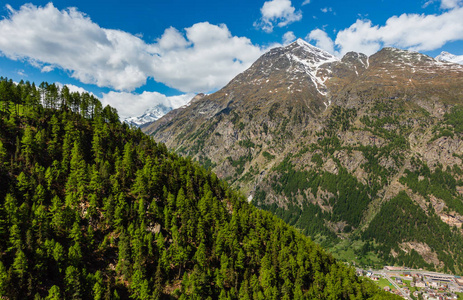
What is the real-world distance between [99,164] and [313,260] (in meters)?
100

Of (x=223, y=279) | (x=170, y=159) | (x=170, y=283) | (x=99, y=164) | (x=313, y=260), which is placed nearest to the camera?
(x=170, y=283)

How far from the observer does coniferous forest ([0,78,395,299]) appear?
2467 inches

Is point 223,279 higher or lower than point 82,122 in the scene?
lower

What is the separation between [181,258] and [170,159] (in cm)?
6799

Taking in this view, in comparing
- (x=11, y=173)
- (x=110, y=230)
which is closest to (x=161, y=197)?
(x=110, y=230)

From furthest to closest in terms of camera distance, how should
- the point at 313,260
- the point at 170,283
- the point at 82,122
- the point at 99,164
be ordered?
1. the point at 82,122
2. the point at 313,260
3. the point at 99,164
4. the point at 170,283

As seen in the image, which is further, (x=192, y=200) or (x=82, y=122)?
(x=82, y=122)

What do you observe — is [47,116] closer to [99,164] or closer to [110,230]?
[99,164]

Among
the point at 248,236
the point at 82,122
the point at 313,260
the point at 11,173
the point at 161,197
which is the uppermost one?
the point at 82,122

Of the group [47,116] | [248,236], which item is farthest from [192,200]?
[47,116]

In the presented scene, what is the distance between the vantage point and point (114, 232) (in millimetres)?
79562

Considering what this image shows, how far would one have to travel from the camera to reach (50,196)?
78562 millimetres

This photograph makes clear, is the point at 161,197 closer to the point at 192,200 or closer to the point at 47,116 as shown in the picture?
the point at 192,200

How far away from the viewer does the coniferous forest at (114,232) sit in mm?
62656
